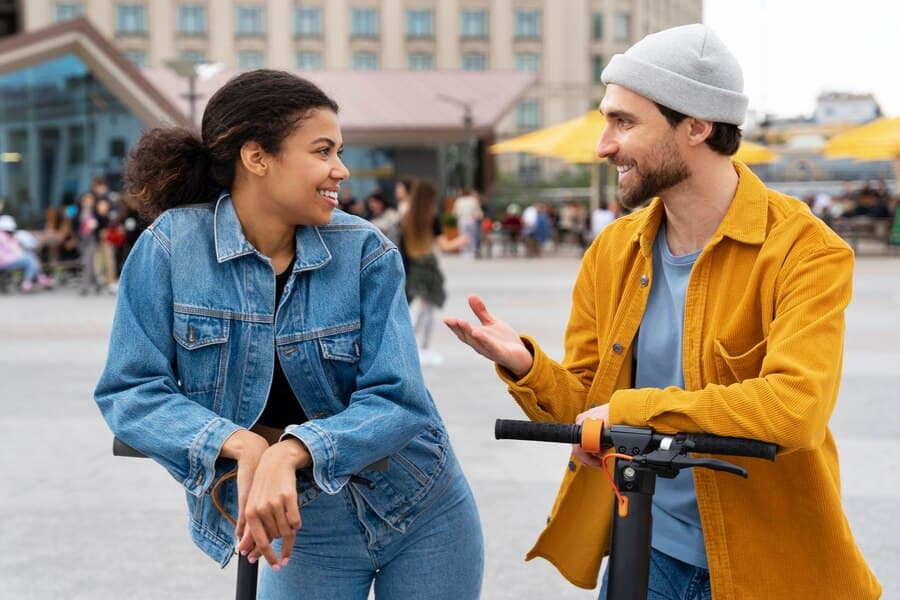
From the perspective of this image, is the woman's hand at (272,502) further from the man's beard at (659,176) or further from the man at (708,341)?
the man's beard at (659,176)

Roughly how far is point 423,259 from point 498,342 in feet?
27.0

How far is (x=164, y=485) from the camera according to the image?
6383 millimetres

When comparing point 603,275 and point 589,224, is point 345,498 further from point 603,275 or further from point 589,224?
point 589,224

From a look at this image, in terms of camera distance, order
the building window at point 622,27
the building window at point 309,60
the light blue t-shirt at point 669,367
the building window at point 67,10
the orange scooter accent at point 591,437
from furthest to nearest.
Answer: the building window at point 622,27 → the building window at point 309,60 → the building window at point 67,10 → the light blue t-shirt at point 669,367 → the orange scooter accent at point 591,437

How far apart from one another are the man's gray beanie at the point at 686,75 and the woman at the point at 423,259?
25.7ft

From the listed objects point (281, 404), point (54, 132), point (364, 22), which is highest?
point (364, 22)

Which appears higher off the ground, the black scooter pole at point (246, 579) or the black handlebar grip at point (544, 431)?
the black handlebar grip at point (544, 431)

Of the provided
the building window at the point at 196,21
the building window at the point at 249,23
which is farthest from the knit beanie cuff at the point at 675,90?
the building window at the point at 196,21

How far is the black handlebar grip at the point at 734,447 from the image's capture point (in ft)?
6.89

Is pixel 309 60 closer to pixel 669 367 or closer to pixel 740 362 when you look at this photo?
pixel 669 367

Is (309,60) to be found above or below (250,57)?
below

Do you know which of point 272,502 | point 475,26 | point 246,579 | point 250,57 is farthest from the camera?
point 475,26

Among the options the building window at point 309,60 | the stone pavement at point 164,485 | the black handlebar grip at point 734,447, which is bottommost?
the stone pavement at point 164,485

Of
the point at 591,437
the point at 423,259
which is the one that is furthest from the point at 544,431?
the point at 423,259
